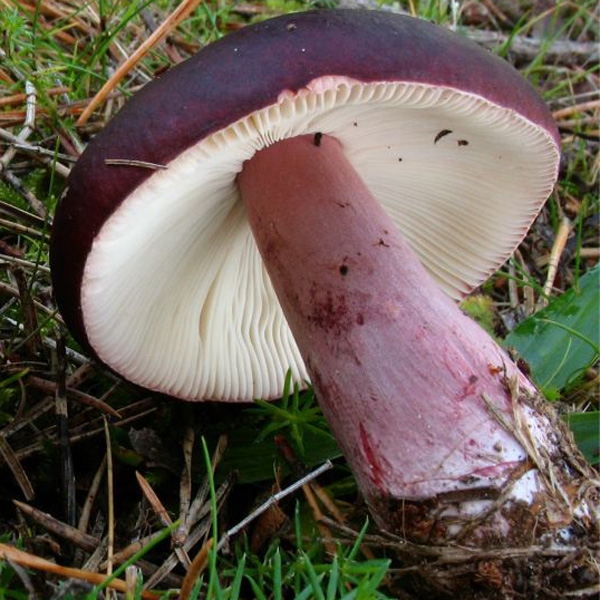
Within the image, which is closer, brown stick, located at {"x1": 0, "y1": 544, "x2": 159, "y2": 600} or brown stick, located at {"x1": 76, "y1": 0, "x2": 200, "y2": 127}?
brown stick, located at {"x1": 0, "y1": 544, "x2": 159, "y2": 600}

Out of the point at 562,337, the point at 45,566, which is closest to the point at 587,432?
the point at 562,337

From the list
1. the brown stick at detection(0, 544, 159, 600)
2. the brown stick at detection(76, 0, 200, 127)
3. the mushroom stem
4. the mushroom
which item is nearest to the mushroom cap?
the mushroom

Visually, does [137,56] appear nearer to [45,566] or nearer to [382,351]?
[382,351]

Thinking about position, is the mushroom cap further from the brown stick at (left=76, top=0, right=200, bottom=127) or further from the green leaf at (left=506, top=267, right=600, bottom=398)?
the brown stick at (left=76, top=0, right=200, bottom=127)

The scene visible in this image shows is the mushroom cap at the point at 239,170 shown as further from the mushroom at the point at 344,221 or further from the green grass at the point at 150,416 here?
the green grass at the point at 150,416

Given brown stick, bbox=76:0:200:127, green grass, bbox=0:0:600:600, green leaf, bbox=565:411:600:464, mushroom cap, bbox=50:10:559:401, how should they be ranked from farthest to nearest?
brown stick, bbox=76:0:200:127, green leaf, bbox=565:411:600:464, green grass, bbox=0:0:600:600, mushroom cap, bbox=50:10:559:401

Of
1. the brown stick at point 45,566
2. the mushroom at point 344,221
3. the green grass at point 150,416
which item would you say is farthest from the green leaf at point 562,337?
the brown stick at point 45,566

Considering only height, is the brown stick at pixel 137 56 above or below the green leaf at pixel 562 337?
above
